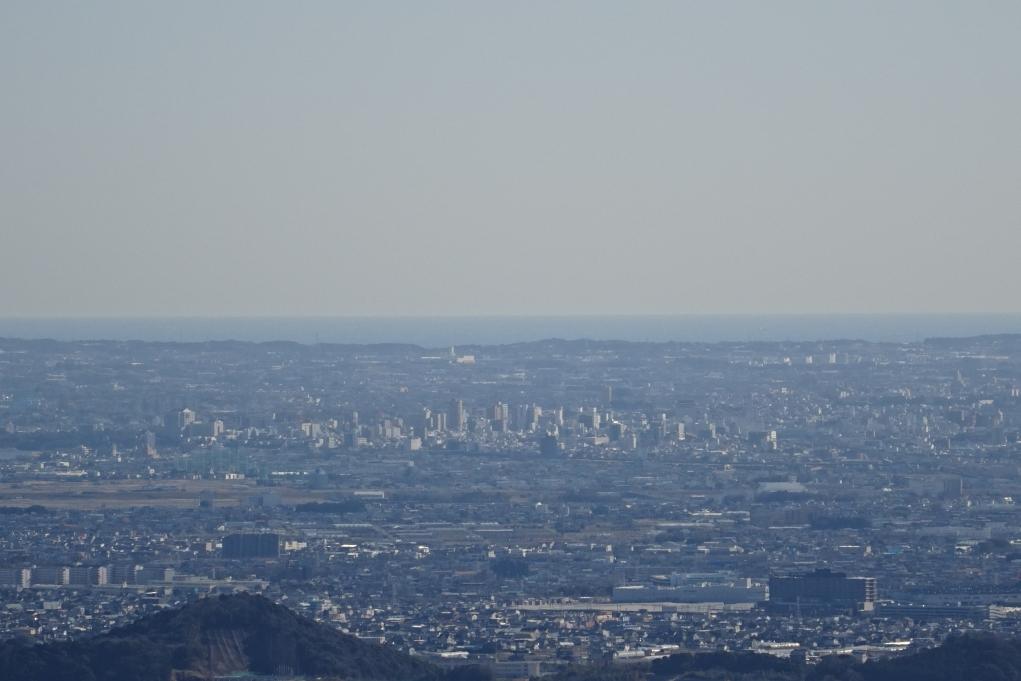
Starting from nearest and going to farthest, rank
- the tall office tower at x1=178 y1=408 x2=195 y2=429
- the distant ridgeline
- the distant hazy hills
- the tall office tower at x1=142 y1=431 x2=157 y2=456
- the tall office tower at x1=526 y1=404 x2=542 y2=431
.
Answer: the distant hazy hills, the distant ridgeline, the tall office tower at x1=142 y1=431 x2=157 y2=456, the tall office tower at x1=178 y1=408 x2=195 y2=429, the tall office tower at x1=526 y1=404 x2=542 y2=431

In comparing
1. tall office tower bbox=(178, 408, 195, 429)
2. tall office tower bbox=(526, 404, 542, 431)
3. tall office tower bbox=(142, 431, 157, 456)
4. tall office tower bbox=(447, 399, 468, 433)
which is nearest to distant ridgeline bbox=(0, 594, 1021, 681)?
tall office tower bbox=(142, 431, 157, 456)

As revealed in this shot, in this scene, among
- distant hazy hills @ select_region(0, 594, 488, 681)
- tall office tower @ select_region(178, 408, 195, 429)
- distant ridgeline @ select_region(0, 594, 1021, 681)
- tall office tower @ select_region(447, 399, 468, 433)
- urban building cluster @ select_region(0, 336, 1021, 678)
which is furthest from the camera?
tall office tower @ select_region(447, 399, 468, 433)

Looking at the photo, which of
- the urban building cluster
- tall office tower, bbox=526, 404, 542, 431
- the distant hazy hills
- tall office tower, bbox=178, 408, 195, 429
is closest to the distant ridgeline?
the distant hazy hills

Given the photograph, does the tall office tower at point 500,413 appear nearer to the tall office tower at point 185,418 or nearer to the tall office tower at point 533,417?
the tall office tower at point 533,417

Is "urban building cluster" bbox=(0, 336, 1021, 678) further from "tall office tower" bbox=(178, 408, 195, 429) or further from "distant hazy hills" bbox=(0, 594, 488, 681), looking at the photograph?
"distant hazy hills" bbox=(0, 594, 488, 681)

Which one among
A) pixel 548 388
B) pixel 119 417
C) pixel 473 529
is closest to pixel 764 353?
pixel 548 388

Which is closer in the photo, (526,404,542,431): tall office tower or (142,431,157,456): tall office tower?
(142,431,157,456): tall office tower

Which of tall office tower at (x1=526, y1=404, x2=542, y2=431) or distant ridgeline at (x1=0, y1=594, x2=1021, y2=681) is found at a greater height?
tall office tower at (x1=526, y1=404, x2=542, y2=431)

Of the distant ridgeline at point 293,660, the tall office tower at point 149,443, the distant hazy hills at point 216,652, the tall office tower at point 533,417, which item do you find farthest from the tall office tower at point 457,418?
the distant ridgeline at point 293,660
